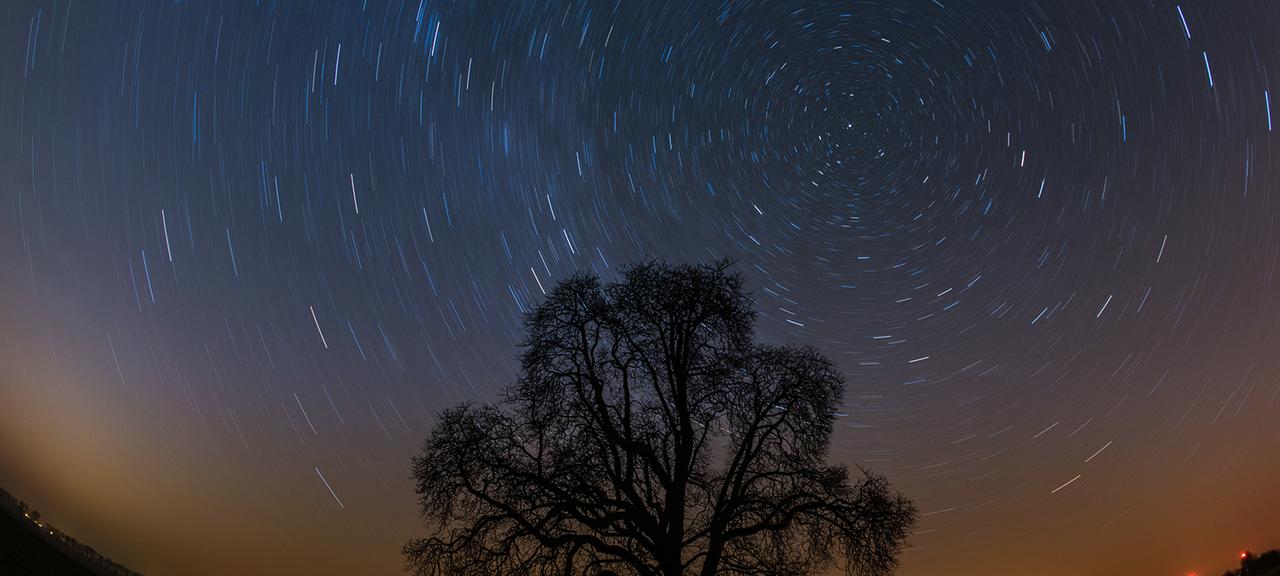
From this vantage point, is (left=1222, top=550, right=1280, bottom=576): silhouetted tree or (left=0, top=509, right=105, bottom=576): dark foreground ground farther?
(left=0, top=509, right=105, bottom=576): dark foreground ground

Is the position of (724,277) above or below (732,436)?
above

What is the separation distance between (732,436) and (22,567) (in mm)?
35809

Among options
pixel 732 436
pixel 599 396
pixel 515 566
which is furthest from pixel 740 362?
pixel 515 566

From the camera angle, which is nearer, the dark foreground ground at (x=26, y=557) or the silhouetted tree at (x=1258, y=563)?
the silhouetted tree at (x=1258, y=563)

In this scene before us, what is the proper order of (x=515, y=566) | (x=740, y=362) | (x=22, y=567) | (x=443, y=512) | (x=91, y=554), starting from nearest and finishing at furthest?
(x=515, y=566) < (x=443, y=512) < (x=740, y=362) < (x=22, y=567) < (x=91, y=554)

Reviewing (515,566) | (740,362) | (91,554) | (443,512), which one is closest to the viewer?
(515,566)

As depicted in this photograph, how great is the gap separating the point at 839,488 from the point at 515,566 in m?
4.75

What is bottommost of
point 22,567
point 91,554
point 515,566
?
point 515,566

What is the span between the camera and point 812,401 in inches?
446

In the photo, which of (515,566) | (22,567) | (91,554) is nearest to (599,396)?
(515,566)

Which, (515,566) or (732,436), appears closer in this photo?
(515,566)

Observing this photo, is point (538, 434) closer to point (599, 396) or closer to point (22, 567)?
point (599, 396)

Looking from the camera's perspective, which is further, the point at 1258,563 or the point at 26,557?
the point at 26,557

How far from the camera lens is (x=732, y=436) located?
1164 cm
